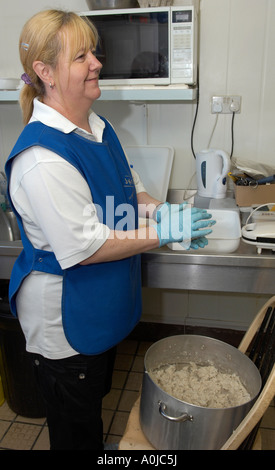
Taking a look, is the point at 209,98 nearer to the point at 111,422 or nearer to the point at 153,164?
the point at 153,164

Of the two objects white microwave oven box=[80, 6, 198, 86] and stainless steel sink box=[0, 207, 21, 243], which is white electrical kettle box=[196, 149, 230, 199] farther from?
stainless steel sink box=[0, 207, 21, 243]

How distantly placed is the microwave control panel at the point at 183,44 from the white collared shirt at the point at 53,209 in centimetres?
62

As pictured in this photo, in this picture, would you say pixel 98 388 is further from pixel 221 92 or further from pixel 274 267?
pixel 221 92

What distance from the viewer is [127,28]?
147cm

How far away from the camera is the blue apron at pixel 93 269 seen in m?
0.93

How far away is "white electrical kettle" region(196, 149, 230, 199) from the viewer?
1.66 metres

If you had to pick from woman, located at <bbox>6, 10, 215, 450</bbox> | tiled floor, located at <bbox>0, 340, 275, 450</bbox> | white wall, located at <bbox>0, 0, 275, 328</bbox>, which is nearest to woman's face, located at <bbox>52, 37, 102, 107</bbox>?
woman, located at <bbox>6, 10, 215, 450</bbox>

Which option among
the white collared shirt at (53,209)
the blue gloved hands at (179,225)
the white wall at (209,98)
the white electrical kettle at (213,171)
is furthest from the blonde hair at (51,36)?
the white electrical kettle at (213,171)

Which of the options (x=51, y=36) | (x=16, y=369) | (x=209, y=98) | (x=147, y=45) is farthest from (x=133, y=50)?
(x=16, y=369)

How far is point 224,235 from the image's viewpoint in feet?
4.39

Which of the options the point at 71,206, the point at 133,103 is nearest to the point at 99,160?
the point at 71,206

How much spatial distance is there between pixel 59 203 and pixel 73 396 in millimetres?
553

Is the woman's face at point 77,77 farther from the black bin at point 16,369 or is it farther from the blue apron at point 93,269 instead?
the black bin at point 16,369

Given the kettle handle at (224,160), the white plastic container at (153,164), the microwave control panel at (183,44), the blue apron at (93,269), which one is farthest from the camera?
the white plastic container at (153,164)
